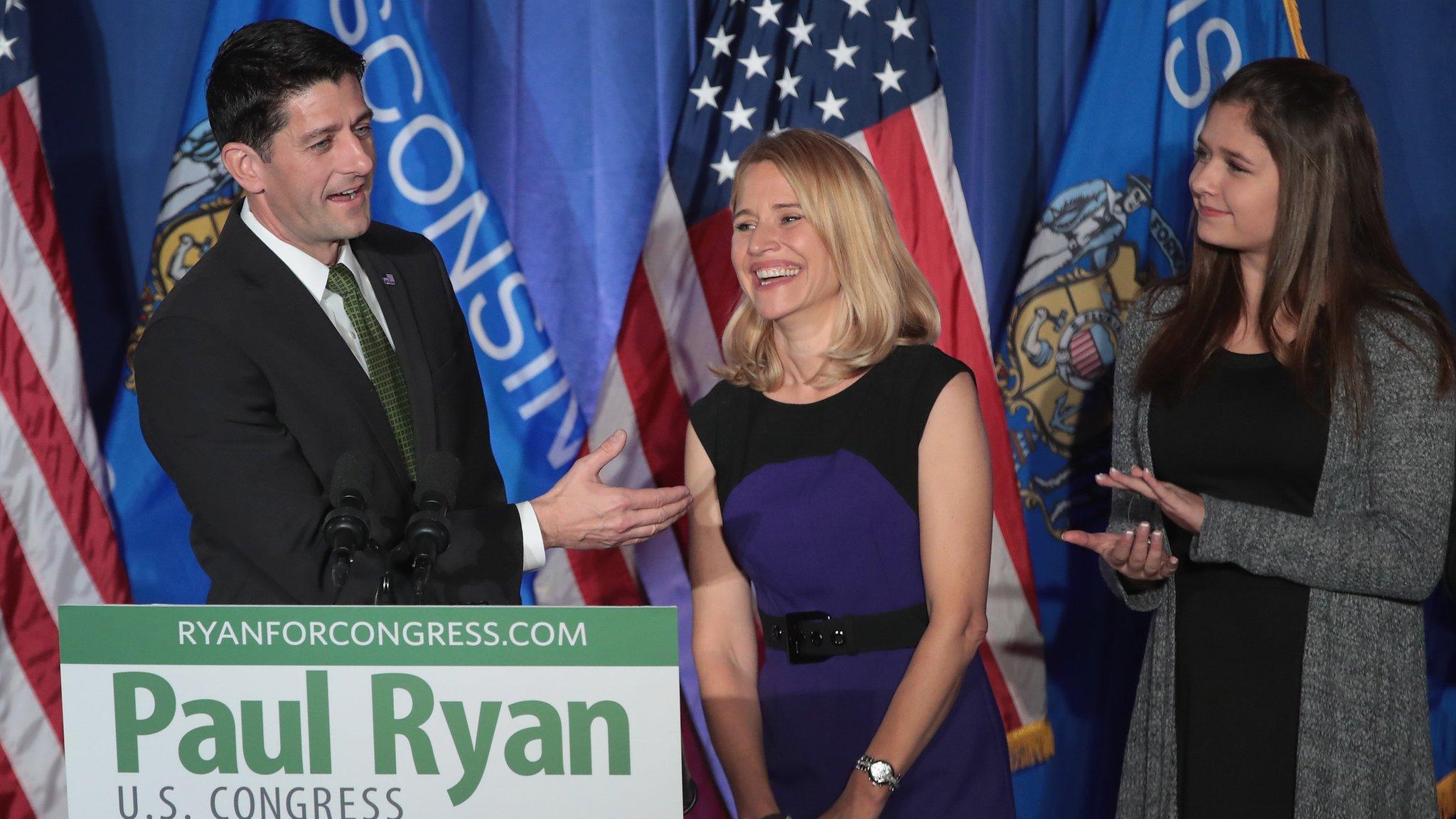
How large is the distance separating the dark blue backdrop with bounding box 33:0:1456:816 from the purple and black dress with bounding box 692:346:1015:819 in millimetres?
1300

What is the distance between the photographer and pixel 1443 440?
6.61 ft

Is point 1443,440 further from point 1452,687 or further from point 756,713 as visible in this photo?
point 1452,687

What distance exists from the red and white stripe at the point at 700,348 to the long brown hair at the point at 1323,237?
1.11m

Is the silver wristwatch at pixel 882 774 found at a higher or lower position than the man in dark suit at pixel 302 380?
lower

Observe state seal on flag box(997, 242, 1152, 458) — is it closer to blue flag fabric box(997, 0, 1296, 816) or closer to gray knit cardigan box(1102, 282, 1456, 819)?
blue flag fabric box(997, 0, 1296, 816)

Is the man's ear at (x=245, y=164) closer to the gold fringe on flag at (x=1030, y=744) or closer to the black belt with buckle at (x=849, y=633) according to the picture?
the black belt with buckle at (x=849, y=633)

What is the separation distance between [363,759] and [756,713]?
0.85m

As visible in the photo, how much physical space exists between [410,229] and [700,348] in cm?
77

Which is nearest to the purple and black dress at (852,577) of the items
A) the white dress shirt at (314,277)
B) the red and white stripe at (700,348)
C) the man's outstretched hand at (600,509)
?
the man's outstretched hand at (600,509)

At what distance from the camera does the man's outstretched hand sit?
5.93ft

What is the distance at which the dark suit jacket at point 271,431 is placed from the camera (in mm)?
1884

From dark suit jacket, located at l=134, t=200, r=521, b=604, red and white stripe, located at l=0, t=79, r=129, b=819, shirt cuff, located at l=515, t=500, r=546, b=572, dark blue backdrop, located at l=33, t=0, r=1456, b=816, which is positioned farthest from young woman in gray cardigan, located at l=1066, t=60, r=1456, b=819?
red and white stripe, located at l=0, t=79, r=129, b=819

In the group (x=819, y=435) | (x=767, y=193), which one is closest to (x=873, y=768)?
(x=819, y=435)

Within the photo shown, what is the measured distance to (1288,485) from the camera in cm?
212
